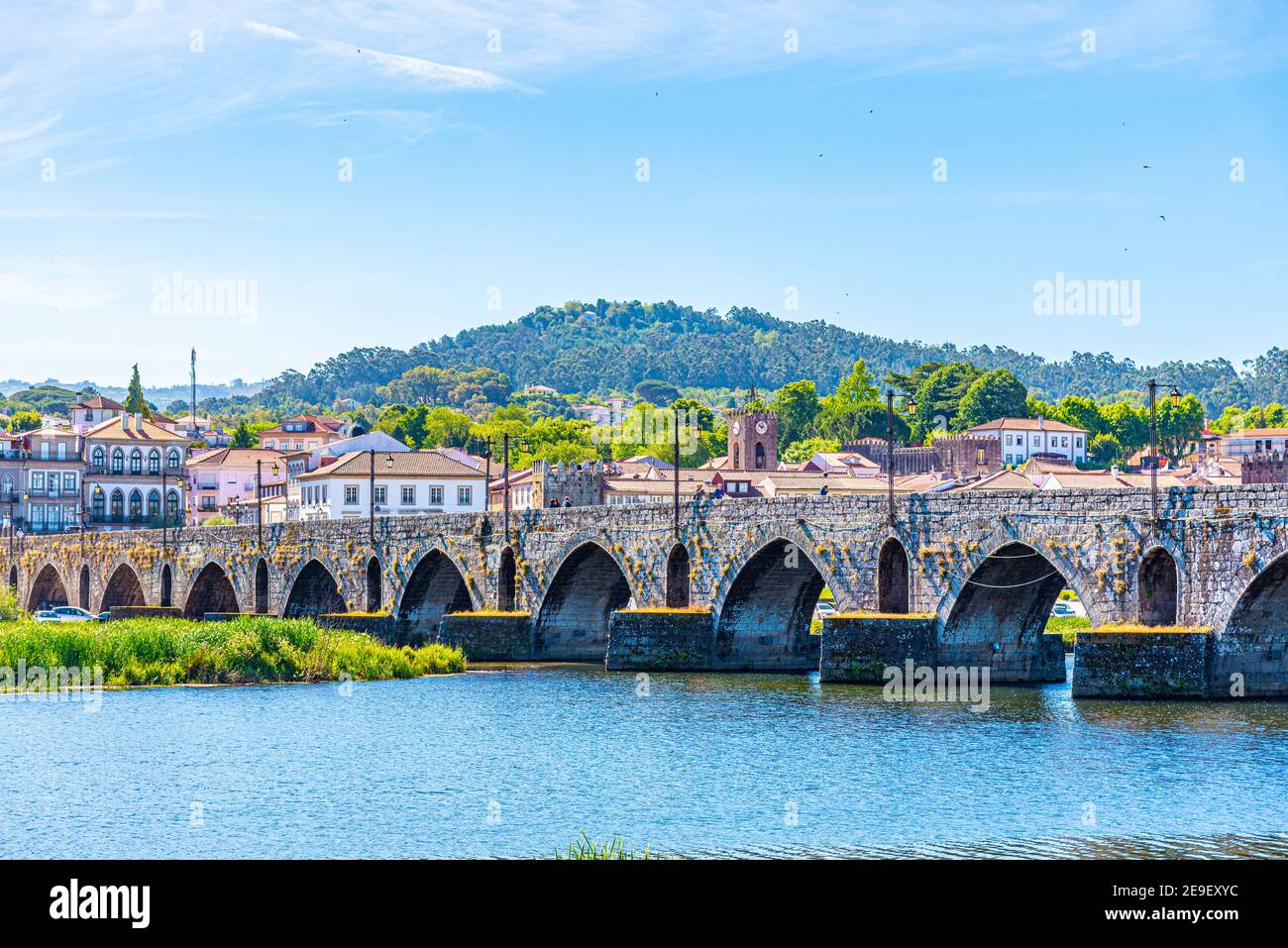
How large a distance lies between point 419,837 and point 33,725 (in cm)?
2239

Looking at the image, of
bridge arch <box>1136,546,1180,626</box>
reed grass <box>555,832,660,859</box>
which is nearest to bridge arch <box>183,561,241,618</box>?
bridge arch <box>1136,546,1180,626</box>

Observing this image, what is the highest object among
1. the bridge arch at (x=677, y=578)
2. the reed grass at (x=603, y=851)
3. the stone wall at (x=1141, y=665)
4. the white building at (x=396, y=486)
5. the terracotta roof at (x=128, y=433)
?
the terracotta roof at (x=128, y=433)

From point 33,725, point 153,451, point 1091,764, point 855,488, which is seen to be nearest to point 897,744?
point 1091,764

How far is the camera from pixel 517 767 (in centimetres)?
3828

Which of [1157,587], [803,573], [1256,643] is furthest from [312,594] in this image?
[1256,643]

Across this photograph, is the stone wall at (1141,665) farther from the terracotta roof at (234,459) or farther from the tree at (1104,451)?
the tree at (1104,451)

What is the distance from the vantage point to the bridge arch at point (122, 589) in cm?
10881

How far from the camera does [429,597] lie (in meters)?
76.4

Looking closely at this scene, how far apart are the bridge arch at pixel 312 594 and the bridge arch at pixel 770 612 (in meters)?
33.4

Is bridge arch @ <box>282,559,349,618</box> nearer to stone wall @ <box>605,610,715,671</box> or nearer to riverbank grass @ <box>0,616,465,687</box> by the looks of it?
riverbank grass @ <box>0,616,465,687</box>

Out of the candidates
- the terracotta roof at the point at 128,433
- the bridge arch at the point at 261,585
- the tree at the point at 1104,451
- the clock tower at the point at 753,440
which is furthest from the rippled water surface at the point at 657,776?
the tree at the point at 1104,451

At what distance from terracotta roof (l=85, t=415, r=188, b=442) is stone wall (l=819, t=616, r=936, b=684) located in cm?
11005

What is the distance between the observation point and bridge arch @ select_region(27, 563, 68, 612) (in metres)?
119
